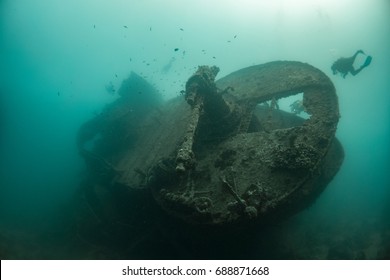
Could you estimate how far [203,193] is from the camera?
6.11 m

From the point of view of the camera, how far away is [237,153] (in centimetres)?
686

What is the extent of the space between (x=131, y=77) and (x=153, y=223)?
7.90 meters

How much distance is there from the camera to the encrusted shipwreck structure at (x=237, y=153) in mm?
5539

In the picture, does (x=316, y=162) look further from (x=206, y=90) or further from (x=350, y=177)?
(x=350, y=177)

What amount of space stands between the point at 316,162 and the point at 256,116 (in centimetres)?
339

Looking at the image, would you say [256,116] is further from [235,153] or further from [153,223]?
[153,223]

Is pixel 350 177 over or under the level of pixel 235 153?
under

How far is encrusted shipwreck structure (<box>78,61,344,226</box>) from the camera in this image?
554 centimetres

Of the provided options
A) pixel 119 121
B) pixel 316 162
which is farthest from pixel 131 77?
pixel 316 162

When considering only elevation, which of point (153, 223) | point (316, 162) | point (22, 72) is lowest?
point (22, 72)

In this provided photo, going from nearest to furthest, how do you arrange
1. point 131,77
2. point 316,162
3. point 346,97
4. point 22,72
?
point 316,162 → point 131,77 → point 22,72 → point 346,97

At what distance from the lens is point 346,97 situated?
8512 centimetres

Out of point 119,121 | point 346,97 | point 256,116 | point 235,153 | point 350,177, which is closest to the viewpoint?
point 235,153

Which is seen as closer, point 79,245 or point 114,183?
point 114,183
